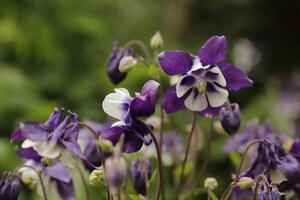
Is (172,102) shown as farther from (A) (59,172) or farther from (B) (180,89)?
(A) (59,172)

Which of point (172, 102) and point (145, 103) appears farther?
point (172, 102)

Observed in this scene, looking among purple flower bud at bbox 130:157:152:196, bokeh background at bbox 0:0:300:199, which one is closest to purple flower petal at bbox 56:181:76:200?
purple flower bud at bbox 130:157:152:196

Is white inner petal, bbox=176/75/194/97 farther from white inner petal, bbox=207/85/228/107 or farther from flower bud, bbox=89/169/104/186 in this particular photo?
flower bud, bbox=89/169/104/186

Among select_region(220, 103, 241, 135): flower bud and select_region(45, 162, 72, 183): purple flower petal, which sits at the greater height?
select_region(45, 162, 72, 183): purple flower petal

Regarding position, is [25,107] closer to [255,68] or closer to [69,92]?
[69,92]

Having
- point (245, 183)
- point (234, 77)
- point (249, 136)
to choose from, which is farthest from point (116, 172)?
point (249, 136)

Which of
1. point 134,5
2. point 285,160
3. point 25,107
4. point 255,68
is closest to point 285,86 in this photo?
point 255,68
